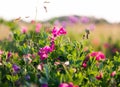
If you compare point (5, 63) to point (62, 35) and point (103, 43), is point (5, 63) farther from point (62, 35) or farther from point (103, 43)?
point (103, 43)

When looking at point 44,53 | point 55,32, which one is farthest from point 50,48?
point 55,32

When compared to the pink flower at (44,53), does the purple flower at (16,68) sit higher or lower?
lower

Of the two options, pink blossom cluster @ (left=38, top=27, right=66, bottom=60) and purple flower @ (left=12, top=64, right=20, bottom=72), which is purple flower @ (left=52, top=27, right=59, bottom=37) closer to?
pink blossom cluster @ (left=38, top=27, right=66, bottom=60)

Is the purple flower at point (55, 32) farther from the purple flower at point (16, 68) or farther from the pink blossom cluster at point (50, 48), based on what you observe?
the purple flower at point (16, 68)

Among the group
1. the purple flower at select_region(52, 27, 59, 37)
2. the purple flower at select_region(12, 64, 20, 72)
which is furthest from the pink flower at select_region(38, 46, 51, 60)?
the purple flower at select_region(52, 27, 59, 37)

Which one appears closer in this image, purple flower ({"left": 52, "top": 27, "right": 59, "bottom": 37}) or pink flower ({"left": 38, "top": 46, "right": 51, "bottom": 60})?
pink flower ({"left": 38, "top": 46, "right": 51, "bottom": 60})

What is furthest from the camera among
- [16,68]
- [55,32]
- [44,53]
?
[55,32]

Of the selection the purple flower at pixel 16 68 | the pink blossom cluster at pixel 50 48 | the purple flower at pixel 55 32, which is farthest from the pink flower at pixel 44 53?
the purple flower at pixel 55 32

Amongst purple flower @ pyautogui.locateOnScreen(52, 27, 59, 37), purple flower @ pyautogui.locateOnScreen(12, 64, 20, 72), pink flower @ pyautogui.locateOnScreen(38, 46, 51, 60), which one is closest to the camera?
purple flower @ pyautogui.locateOnScreen(12, 64, 20, 72)

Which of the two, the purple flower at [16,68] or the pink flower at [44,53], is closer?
the purple flower at [16,68]

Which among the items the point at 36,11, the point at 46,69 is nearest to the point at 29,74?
the point at 46,69

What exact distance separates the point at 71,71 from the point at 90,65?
0.51 metres

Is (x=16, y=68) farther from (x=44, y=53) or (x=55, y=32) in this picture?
(x=55, y=32)

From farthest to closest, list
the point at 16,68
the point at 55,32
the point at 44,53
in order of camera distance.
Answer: the point at 55,32 < the point at 44,53 < the point at 16,68
